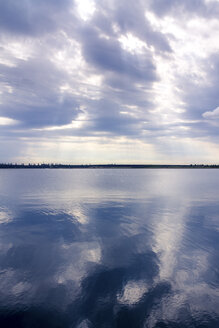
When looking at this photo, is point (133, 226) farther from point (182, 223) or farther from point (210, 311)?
point (210, 311)

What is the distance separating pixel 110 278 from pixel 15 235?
1391cm

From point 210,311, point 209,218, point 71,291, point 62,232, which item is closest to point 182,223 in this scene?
point 209,218

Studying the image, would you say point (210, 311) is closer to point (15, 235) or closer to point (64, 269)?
point (64, 269)

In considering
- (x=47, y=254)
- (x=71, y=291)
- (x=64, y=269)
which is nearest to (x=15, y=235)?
(x=47, y=254)

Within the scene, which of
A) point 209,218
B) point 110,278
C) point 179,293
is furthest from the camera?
point 209,218

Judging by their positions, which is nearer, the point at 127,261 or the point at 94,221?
the point at 127,261

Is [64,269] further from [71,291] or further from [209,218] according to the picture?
[209,218]

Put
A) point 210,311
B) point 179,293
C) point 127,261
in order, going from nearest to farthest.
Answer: point 210,311
point 179,293
point 127,261

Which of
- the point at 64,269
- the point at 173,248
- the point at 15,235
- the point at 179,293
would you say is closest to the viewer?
the point at 179,293

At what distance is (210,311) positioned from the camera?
10133 mm

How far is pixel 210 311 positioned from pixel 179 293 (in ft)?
5.89

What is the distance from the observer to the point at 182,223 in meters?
27.3

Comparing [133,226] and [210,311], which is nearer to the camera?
[210,311]

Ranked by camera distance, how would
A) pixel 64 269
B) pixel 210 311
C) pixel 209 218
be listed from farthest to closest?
pixel 209 218, pixel 64 269, pixel 210 311
